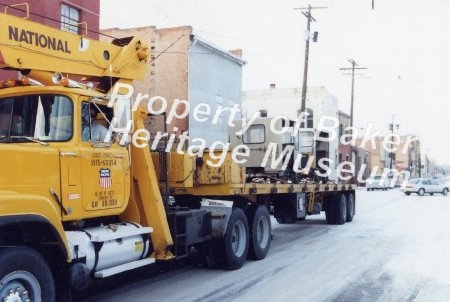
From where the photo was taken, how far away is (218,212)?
30.0 ft

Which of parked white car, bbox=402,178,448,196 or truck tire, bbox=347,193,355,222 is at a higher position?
truck tire, bbox=347,193,355,222

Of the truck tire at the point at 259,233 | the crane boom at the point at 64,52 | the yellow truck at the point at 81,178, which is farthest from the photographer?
the truck tire at the point at 259,233

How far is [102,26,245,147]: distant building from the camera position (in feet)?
89.1

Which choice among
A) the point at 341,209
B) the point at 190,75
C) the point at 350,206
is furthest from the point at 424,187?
the point at 341,209

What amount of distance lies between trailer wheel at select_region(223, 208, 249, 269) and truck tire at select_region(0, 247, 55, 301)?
4.26 meters

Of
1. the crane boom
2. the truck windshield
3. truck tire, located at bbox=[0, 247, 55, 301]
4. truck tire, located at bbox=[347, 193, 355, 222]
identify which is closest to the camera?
truck tire, located at bbox=[0, 247, 55, 301]

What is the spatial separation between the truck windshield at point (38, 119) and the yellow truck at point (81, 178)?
1cm

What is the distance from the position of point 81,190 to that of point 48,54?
69.3 inches

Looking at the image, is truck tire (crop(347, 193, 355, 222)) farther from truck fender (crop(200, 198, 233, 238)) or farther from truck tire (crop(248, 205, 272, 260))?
truck fender (crop(200, 198, 233, 238))

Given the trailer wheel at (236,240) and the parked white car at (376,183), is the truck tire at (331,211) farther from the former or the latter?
the parked white car at (376,183)

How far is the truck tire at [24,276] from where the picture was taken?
15.9 ft

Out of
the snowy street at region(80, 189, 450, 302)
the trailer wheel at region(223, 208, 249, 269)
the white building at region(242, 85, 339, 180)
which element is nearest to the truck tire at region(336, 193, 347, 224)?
the snowy street at region(80, 189, 450, 302)

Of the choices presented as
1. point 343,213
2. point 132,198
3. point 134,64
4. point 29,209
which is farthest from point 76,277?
point 343,213

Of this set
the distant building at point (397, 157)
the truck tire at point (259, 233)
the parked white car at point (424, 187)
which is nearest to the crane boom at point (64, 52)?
the truck tire at point (259, 233)
